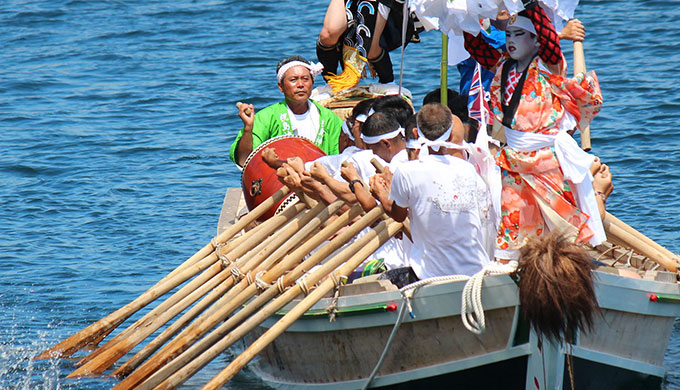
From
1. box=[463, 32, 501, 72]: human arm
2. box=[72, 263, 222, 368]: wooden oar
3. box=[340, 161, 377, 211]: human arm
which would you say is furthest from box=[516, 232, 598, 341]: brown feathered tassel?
box=[72, 263, 222, 368]: wooden oar

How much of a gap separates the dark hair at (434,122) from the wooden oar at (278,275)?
66cm

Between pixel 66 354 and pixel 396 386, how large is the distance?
8.53 feet

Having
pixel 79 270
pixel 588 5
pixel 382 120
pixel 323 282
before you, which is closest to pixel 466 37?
pixel 382 120

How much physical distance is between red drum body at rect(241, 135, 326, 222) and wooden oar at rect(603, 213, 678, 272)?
219cm

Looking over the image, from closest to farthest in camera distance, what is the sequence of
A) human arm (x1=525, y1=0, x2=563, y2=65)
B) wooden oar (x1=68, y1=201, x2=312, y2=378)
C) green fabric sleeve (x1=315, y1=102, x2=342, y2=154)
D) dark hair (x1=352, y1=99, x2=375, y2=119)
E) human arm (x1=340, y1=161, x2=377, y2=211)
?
human arm (x1=525, y1=0, x2=563, y2=65), human arm (x1=340, y1=161, x2=377, y2=211), wooden oar (x1=68, y1=201, x2=312, y2=378), dark hair (x1=352, y1=99, x2=375, y2=119), green fabric sleeve (x1=315, y1=102, x2=342, y2=154)

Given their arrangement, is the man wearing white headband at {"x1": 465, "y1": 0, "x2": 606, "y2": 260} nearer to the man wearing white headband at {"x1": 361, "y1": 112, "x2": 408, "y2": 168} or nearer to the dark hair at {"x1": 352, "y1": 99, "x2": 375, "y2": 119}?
the man wearing white headband at {"x1": 361, "y1": 112, "x2": 408, "y2": 168}

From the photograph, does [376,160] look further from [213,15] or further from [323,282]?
[213,15]

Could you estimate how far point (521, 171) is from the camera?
577 centimetres

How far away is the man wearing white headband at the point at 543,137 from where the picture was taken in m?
5.67

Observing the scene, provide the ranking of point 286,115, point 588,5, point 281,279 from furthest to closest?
point 588,5
point 286,115
point 281,279

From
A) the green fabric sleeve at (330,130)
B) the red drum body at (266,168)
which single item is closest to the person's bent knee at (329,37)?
the green fabric sleeve at (330,130)

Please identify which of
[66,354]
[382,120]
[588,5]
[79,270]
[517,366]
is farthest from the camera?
[588,5]

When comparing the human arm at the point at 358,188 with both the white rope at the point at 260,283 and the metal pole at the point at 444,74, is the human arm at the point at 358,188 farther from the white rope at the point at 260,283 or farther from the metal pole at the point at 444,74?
the metal pole at the point at 444,74

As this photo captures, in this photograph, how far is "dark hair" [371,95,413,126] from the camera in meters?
6.89
